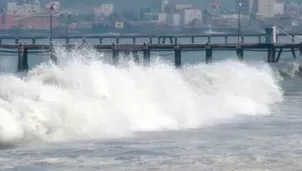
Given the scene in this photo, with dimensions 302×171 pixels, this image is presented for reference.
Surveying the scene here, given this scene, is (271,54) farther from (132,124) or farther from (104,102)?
(132,124)

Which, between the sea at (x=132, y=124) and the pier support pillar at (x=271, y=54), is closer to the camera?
the sea at (x=132, y=124)

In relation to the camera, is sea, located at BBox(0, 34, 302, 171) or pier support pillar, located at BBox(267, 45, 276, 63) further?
pier support pillar, located at BBox(267, 45, 276, 63)

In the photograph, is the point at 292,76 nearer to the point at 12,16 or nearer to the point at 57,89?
the point at 57,89

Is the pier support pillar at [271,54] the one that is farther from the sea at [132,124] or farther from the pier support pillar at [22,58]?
the sea at [132,124]

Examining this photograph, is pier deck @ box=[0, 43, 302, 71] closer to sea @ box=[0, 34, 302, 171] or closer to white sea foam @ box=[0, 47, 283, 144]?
white sea foam @ box=[0, 47, 283, 144]

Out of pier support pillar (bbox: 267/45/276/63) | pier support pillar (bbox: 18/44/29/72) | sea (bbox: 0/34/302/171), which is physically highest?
sea (bbox: 0/34/302/171)

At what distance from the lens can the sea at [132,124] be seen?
20.6 metres

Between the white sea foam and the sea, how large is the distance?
0.03m

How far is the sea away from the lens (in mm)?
20594

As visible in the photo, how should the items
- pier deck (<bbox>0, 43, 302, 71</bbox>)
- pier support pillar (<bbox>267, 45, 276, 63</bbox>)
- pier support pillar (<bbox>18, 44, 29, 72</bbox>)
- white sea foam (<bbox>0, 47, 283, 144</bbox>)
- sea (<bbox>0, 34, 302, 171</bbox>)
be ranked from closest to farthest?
1. sea (<bbox>0, 34, 302, 171</bbox>)
2. white sea foam (<bbox>0, 47, 283, 144</bbox>)
3. pier support pillar (<bbox>18, 44, 29, 72</bbox>)
4. pier deck (<bbox>0, 43, 302, 71</bbox>)
5. pier support pillar (<bbox>267, 45, 276, 63</bbox>)

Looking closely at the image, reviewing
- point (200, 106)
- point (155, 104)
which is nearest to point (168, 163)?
point (155, 104)

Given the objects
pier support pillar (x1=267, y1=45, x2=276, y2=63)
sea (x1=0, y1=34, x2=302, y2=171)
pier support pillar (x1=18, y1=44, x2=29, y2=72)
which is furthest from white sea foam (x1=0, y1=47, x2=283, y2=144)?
pier support pillar (x1=267, y1=45, x2=276, y2=63)

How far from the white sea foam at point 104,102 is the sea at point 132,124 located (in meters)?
0.03

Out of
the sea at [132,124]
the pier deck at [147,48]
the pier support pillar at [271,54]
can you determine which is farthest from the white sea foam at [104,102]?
the pier support pillar at [271,54]
